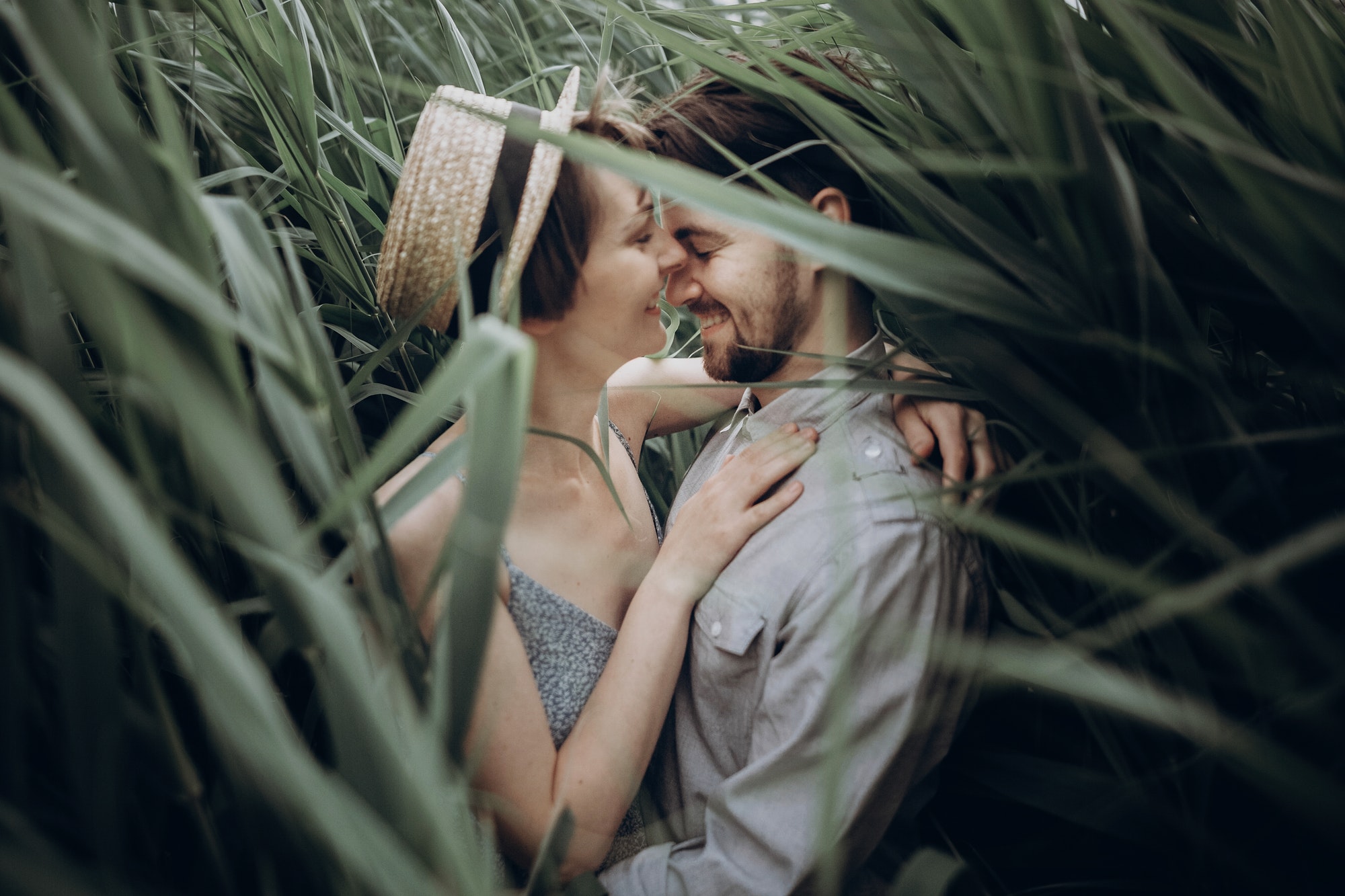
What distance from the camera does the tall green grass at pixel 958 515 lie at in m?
0.40

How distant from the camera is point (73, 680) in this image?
42cm

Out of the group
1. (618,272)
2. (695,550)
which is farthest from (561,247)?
(695,550)

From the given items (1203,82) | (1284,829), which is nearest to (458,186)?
(1203,82)

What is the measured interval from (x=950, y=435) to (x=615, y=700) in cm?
57

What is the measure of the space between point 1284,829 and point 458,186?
3.58 feet

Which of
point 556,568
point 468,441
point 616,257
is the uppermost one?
point 468,441

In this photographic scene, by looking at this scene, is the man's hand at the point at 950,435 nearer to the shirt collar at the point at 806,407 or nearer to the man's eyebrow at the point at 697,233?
the shirt collar at the point at 806,407

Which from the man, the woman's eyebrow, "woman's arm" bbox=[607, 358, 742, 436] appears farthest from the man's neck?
the woman's eyebrow

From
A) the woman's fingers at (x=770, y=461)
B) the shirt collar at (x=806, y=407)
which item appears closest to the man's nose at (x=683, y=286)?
the shirt collar at (x=806, y=407)

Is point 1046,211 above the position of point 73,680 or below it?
above

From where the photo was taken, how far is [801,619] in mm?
971

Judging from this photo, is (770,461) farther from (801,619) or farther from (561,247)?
(561,247)

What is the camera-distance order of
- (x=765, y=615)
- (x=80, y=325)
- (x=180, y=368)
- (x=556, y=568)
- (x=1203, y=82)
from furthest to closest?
(x=556, y=568) < (x=765, y=615) < (x=80, y=325) < (x=1203, y=82) < (x=180, y=368)

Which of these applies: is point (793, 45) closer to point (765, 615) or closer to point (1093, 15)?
point (1093, 15)
